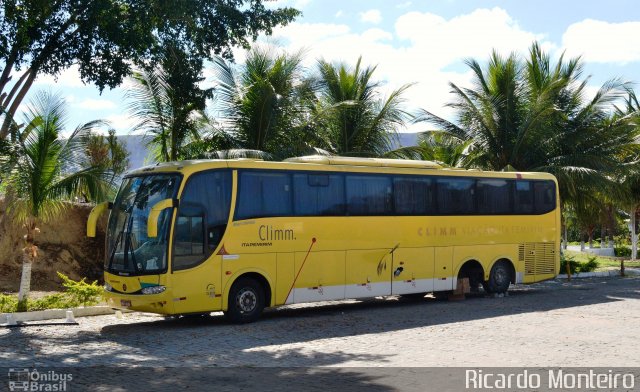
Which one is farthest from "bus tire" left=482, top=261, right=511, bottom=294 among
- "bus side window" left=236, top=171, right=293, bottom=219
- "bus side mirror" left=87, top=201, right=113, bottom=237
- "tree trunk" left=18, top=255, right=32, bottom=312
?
"tree trunk" left=18, top=255, right=32, bottom=312

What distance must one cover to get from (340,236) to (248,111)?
6.29 meters

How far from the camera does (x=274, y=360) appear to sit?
10.9m

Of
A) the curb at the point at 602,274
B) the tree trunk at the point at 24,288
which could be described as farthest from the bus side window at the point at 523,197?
the tree trunk at the point at 24,288

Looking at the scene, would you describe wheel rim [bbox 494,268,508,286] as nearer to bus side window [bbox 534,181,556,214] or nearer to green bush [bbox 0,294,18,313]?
bus side window [bbox 534,181,556,214]

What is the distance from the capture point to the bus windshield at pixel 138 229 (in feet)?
46.2

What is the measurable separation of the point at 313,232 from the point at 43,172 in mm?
5645

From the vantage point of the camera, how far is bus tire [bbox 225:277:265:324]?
14996 mm

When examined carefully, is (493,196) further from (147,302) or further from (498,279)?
(147,302)

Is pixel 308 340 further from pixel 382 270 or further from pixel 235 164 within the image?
pixel 382 270

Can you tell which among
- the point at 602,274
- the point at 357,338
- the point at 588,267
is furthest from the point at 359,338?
the point at 588,267

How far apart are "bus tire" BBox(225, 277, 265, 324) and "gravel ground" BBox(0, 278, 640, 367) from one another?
0.23 metres

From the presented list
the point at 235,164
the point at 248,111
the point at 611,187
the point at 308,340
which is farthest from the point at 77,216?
the point at 611,187

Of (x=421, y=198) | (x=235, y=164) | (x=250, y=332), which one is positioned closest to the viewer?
(x=250, y=332)

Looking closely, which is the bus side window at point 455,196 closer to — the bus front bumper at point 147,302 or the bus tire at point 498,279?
the bus tire at point 498,279
